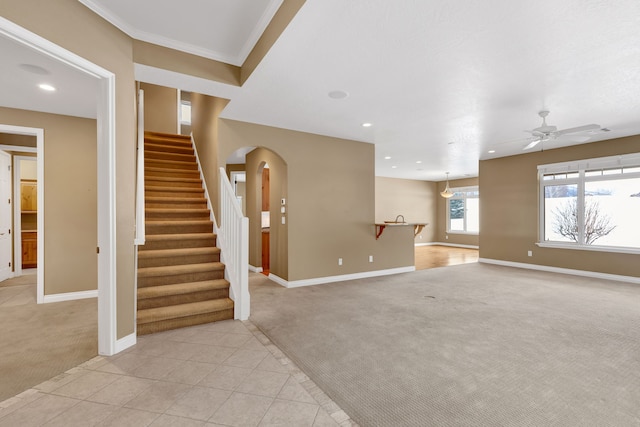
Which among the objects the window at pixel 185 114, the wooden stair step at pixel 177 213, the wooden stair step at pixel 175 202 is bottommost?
the wooden stair step at pixel 177 213

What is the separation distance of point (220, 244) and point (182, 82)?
2029 mm

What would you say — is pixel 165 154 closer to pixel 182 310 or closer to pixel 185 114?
pixel 182 310

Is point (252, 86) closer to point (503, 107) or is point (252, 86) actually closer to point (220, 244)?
point (220, 244)

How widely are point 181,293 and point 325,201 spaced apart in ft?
9.23

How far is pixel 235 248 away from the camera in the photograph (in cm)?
343

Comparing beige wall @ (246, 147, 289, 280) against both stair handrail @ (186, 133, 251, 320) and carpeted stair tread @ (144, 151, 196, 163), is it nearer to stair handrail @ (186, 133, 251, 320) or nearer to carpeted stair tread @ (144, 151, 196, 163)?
carpeted stair tread @ (144, 151, 196, 163)

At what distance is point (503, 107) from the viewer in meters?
3.87

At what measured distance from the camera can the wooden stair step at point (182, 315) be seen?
290 centimetres

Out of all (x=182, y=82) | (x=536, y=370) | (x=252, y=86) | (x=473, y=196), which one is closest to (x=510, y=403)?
(x=536, y=370)

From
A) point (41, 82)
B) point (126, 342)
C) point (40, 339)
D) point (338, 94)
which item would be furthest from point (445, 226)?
point (41, 82)

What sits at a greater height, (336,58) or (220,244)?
(336,58)

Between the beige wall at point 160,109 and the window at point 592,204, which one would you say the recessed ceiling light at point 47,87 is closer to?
the beige wall at point 160,109

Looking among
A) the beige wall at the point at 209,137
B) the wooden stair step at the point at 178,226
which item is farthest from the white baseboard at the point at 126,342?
the beige wall at the point at 209,137

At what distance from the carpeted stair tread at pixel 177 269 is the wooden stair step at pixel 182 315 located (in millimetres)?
399
